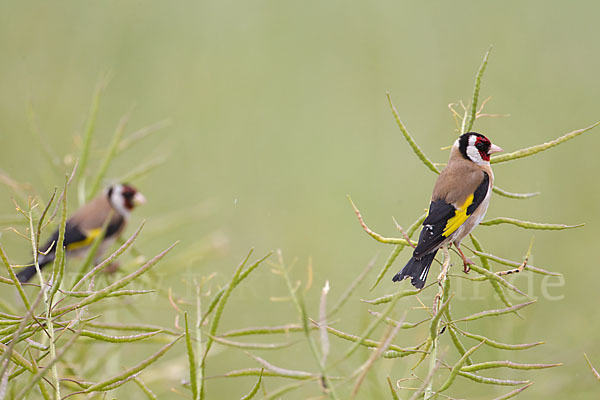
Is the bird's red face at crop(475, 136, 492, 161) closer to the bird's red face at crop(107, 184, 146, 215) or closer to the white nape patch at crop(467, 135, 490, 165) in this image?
the white nape patch at crop(467, 135, 490, 165)

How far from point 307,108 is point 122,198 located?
1648mm

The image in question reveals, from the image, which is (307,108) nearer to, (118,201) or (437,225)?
(118,201)

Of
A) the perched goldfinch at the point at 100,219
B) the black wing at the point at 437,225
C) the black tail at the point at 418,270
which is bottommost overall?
the black tail at the point at 418,270

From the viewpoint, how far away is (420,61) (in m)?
4.79

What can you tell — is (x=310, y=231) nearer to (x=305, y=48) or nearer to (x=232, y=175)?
(x=232, y=175)

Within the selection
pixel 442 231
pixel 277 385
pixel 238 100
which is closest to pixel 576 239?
pixel 277 385

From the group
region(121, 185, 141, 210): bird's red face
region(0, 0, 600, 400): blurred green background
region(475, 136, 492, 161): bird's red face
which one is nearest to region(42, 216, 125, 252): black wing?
region(121, 185, 141, 210): bird's red face

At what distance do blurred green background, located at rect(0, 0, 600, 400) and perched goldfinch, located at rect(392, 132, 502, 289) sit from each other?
2.29m

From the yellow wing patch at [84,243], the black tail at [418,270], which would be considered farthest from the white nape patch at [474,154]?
the yellow wing patch at [84,243]

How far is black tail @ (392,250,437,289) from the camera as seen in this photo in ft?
4.21

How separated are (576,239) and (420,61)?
153 centimetres

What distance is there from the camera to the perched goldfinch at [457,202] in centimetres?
134

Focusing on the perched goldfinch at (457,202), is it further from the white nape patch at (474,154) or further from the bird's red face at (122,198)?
the bird's red face at (122,198)

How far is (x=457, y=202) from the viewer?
1.62 m
